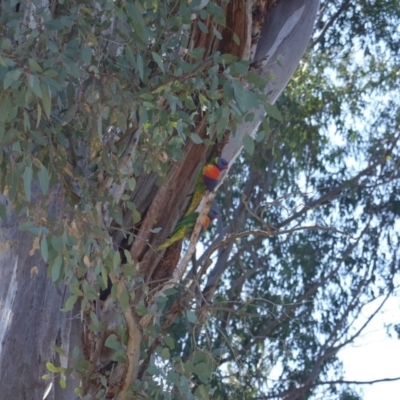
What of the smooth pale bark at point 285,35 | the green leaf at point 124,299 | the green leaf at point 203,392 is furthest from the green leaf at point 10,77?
the smooth pale bark at point 285,35

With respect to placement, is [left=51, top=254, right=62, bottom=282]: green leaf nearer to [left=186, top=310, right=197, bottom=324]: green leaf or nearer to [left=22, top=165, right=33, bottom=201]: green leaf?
[left=22, top=165, right=33, bottom=201]: green leaf

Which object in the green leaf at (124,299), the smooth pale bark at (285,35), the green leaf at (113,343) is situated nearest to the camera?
the green leaf at (124,299)

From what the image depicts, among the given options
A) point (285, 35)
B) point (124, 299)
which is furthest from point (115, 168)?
point (285, 35)

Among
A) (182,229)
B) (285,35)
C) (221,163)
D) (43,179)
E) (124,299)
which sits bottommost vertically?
(124,299)

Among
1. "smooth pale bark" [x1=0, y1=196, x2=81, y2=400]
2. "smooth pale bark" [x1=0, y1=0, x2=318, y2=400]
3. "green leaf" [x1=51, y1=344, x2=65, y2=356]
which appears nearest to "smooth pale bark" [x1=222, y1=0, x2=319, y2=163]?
"smooth pale bark" [x1=0, y1=0, x2=318, y2=400]

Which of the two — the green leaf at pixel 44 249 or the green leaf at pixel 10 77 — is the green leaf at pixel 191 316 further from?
the green leaf at pixel 10 77

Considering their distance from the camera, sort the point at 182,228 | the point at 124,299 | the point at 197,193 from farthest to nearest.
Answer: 1. the point at 197,193
2. the point at 182,228
3. the point at 124,299

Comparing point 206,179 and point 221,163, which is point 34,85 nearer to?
point 206,179

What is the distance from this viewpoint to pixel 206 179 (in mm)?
3643

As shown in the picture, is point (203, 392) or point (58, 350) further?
point (58, 350)

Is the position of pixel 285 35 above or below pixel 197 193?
above

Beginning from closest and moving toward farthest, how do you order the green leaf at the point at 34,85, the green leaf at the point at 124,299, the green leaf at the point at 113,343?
the green leaf at the point at 34,85, the green leaf at the point at 124,299, the green leaf at the point at 113,343

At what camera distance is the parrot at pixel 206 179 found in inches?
142

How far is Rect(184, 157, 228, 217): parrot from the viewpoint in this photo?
3615 mm
